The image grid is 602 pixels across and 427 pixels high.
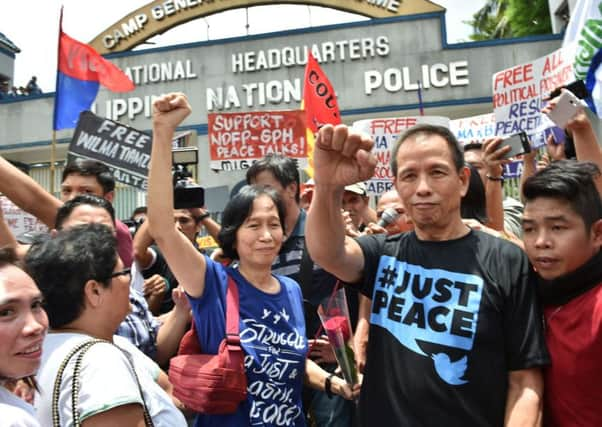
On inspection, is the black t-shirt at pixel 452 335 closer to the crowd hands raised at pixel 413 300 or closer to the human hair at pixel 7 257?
the crowd hands raised at pixel 413 300

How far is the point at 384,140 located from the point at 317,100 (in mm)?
924

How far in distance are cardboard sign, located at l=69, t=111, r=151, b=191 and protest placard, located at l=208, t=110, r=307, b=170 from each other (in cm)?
159

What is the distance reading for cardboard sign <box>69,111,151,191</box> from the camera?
18.3 feet

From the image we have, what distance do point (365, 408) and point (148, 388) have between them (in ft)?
2.23

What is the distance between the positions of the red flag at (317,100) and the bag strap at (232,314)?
174 inches

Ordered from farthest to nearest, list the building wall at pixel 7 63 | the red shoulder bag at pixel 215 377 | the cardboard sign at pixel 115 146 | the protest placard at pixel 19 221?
the building wall at pixel 7 63, the cardboard sign at pixel 115 146, the protest placard at pixel 19 221, the red shoulder bag at pixel 215 377

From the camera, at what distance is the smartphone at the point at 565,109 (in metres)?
2.26

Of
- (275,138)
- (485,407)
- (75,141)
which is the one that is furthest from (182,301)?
(275,138)

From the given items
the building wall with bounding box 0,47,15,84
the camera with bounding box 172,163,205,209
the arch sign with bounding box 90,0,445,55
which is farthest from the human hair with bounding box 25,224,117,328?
the building wall with bounding box 0,47,15,84

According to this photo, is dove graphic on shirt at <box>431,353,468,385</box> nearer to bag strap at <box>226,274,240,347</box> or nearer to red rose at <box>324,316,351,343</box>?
red rose at <box>324,316,351,343</box>

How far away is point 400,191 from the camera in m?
1.83

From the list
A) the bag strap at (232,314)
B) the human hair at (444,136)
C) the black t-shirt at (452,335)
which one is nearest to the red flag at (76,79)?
the bag strap at (232,314)

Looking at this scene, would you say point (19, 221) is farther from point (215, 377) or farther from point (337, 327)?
point (337, 327)

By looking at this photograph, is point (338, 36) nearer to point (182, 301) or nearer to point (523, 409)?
point (182, 301)
